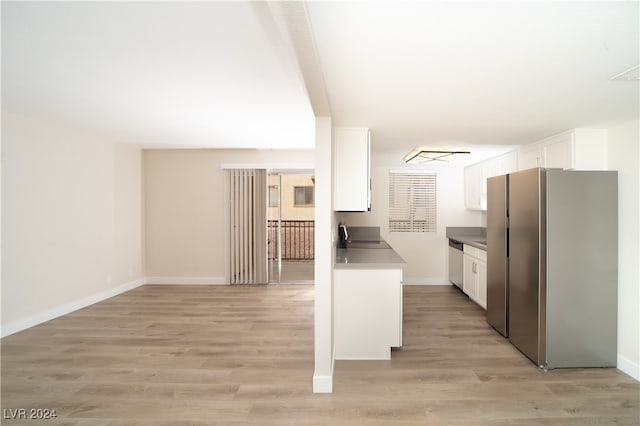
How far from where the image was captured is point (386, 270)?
2971 mm

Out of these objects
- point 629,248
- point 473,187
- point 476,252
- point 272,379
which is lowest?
point 272,379

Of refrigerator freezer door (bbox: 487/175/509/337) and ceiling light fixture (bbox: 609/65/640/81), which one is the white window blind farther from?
ceiling light fixture (bbox: 609/65/640/81)

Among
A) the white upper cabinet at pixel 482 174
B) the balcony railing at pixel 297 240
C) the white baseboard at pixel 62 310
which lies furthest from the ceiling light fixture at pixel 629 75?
the balcony railing at pixel 297 240

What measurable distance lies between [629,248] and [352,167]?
2536 mm

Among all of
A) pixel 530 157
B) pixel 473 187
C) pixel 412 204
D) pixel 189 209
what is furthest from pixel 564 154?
pixel 189 209

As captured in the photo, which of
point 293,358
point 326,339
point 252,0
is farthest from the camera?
point 293,358

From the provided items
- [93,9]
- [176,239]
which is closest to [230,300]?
[176,239]

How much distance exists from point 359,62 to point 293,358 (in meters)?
2.59

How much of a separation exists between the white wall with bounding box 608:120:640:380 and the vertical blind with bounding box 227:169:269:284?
4.73 metres

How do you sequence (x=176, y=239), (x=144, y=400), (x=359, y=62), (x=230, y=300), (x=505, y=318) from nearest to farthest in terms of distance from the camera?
1. (x=359, y=62)
2. (x=144, y=400)
3. (x=505, y=318)
4. (x=230, y=300)
5. (x=176, y=239)

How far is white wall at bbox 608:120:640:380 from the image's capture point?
2.60 meters

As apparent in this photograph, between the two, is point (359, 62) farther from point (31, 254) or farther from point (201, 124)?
point (31, 254)

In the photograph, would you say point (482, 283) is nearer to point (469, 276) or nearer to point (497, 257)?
point (469, 276)

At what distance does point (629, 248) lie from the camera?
266cm
